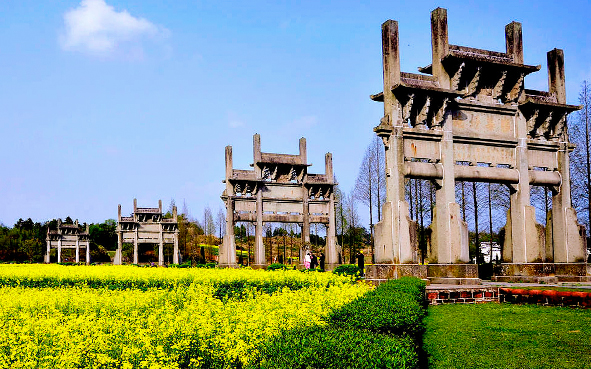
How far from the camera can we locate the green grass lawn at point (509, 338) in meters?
6.59

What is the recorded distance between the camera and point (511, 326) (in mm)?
9141

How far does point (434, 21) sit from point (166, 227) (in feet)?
118

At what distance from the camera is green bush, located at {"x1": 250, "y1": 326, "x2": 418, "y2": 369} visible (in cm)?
402

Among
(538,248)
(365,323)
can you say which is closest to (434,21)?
(538,248)

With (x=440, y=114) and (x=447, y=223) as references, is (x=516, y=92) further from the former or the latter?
(x=447, y=223)

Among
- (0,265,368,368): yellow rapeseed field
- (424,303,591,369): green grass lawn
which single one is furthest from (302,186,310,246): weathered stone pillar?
(0,265,368,368): yellow rapeseed field

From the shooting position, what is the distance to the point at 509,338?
805cm

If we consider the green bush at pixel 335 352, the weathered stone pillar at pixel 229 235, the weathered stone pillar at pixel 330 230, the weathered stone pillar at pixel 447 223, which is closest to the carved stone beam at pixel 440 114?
the weathered stone pillar at pixel 447 223

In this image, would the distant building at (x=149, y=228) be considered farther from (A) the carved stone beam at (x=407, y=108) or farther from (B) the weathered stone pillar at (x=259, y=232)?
(A) the carved stone beam at (x=407, y=108)

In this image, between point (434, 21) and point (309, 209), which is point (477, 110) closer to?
point (434, 21)

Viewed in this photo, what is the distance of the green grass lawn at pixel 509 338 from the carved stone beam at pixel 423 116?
18.5 feet

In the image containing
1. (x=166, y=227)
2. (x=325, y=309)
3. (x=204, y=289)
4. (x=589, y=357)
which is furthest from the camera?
(x=166, y=227)

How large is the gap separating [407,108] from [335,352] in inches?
450

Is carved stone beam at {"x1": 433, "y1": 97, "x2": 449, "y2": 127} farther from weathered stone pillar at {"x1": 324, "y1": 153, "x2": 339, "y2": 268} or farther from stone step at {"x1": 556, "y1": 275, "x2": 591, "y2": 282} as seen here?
weathered stone pillar at {"x1": 324, "y1": 153, "x2": 339, "y2": 268}
